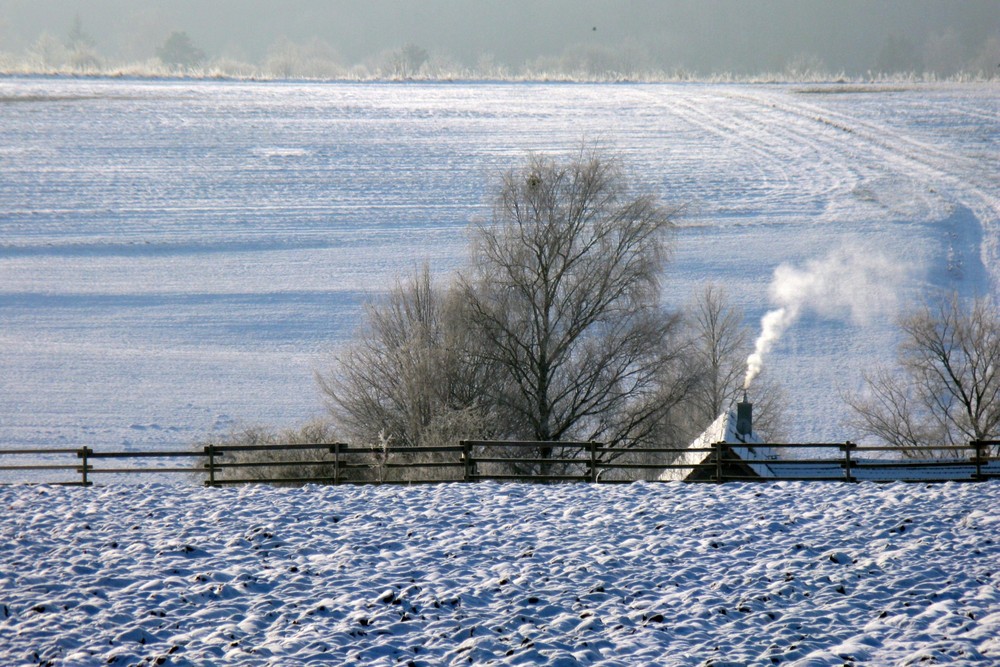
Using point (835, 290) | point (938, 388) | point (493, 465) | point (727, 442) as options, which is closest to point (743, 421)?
point (727, 442)

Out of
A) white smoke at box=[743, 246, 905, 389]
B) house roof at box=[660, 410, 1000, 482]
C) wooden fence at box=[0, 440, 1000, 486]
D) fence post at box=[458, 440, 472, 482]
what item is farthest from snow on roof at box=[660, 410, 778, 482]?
white smoke at box=[743, 246, 905, 389]

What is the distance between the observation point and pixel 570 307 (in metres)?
27.9

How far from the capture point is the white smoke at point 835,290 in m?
39.5

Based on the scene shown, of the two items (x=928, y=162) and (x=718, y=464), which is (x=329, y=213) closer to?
(x=928, y=162)

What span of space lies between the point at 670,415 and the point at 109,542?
18.6m

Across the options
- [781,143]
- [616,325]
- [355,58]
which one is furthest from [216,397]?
[355,58]

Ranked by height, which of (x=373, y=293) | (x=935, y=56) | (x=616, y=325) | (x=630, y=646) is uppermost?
(x=935, y=56)

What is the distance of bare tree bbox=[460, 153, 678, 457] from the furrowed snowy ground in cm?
1142

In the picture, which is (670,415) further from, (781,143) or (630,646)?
(781,143)

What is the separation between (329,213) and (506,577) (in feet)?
132

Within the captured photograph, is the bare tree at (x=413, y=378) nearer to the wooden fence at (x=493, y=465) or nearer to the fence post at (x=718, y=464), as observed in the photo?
the wooden fence at (x=493, y=465)

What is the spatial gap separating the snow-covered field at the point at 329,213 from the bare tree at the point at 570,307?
7.64 meters

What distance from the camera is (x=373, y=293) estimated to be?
40.7m

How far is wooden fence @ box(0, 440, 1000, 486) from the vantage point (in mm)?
17094
